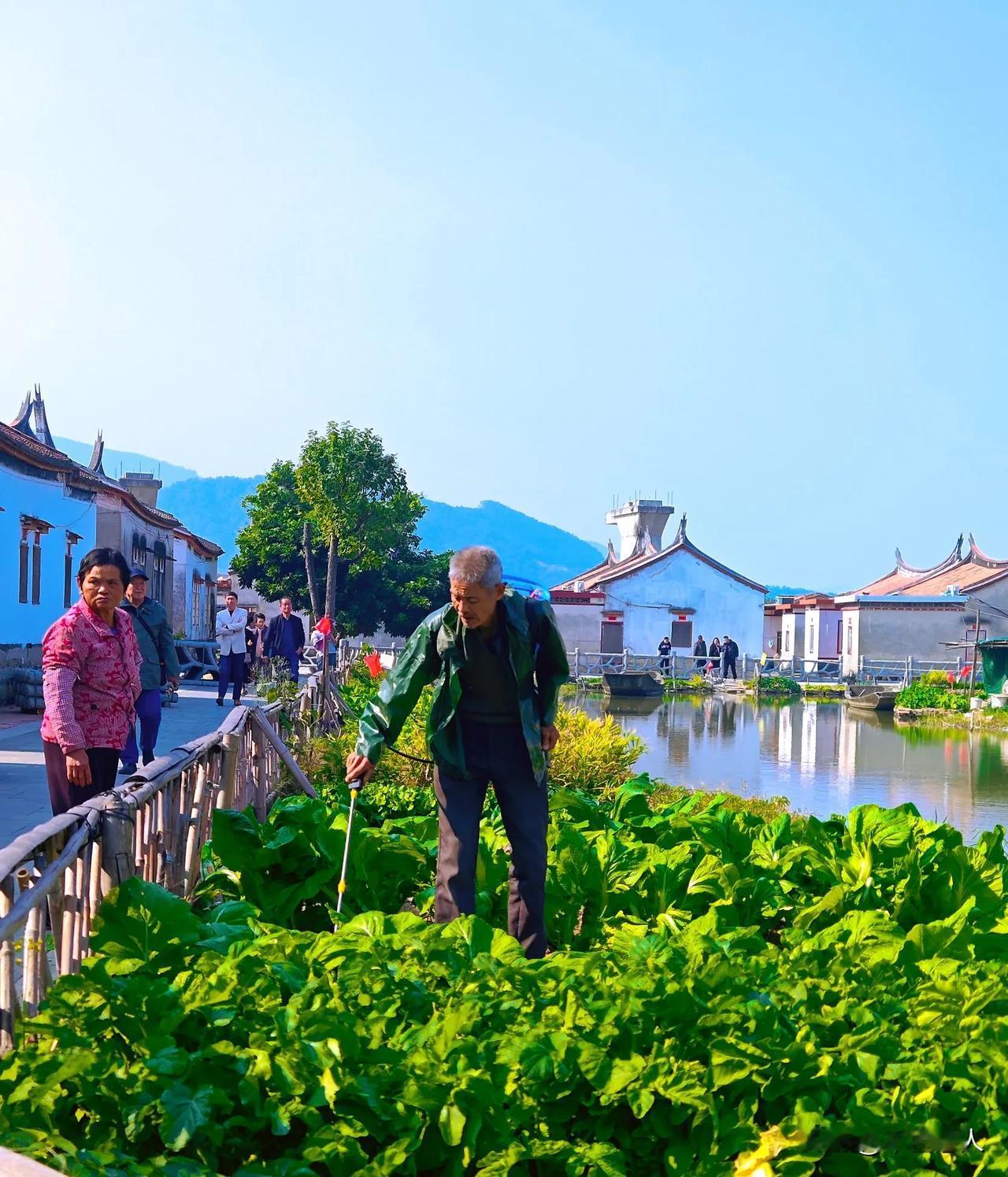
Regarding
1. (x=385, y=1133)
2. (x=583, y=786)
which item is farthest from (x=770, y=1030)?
(x=583, y=786)

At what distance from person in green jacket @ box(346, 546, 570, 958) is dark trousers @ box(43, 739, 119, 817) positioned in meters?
1.26

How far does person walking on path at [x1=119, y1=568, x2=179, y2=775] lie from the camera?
9375mm

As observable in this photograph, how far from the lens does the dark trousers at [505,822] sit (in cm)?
504

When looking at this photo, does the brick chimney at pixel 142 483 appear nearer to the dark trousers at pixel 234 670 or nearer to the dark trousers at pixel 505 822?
the dark trousers at pixel 234 670

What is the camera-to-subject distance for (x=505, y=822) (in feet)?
16.8

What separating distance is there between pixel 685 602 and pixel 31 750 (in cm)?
4617

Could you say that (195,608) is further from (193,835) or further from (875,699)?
(193,835)

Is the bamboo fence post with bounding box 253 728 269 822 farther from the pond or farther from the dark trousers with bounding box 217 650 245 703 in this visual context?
the dark trousers with bounding box 217 650 245 703

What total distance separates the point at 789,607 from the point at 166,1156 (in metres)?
61.4

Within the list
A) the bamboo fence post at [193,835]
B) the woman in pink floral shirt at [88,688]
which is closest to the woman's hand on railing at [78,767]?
the woman in pink floral shirt at [88,688]

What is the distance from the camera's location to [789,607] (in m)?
62.7

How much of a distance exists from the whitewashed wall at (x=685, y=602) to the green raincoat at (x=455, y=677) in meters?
51.5

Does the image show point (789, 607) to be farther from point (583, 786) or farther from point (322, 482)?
point (583, 786)

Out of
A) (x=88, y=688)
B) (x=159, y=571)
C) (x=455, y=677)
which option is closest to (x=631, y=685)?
(x=159, y=571)
